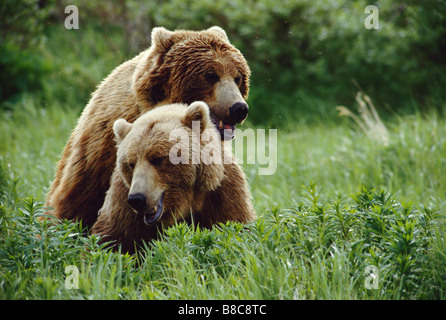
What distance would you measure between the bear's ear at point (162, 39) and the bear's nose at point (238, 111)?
0.69 meters

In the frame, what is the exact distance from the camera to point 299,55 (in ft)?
31.2

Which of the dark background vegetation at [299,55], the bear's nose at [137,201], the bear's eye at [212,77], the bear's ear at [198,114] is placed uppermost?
the dark background vegetation at [299,55]

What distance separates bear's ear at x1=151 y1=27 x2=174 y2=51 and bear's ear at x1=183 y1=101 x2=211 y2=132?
66 cm

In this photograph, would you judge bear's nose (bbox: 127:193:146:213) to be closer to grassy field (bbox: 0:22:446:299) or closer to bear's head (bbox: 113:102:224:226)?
bear's head (bbox: 113:102:224:226)

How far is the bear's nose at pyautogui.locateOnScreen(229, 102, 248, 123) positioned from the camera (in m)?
3.32

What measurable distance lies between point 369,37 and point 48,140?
19.3 feet

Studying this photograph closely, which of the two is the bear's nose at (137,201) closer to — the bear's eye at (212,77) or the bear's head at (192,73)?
the bear's head at (192,73)

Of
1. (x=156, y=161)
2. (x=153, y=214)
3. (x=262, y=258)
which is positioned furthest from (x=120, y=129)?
(x=262, y=258)

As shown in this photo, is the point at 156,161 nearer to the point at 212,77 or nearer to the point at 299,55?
the point at 212,77

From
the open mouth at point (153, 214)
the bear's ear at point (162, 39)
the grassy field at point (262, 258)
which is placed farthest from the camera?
the bear's ear at point (162, 39)

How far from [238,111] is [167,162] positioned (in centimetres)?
60

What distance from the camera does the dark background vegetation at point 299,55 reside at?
8930 millimetres

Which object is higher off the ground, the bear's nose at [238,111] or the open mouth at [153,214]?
the bear's nose at [238,111]

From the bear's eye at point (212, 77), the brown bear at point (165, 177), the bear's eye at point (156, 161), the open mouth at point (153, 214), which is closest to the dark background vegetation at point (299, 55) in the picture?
the bear's eye at point (212, 77)
